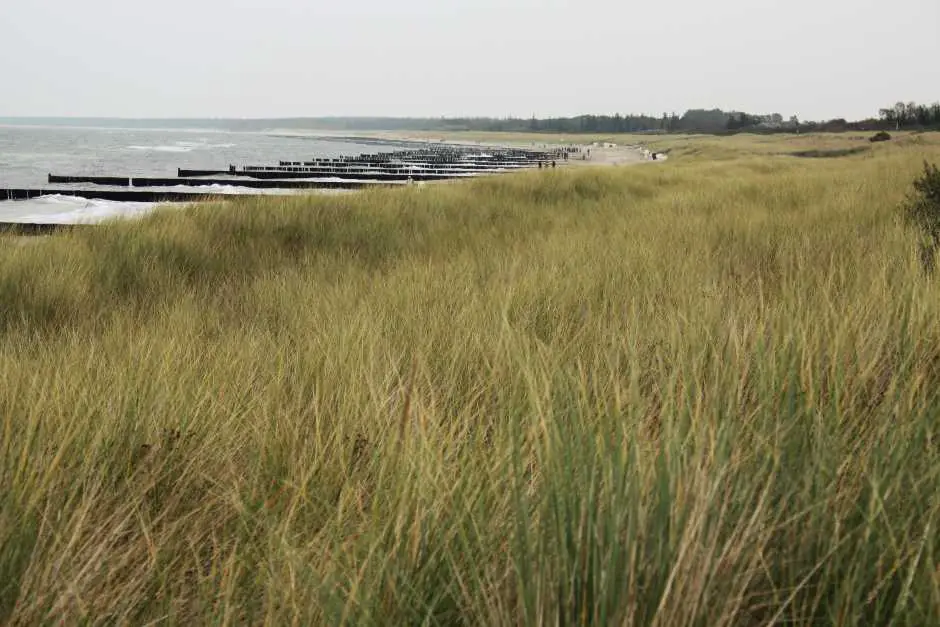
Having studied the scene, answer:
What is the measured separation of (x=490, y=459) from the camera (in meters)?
1.20

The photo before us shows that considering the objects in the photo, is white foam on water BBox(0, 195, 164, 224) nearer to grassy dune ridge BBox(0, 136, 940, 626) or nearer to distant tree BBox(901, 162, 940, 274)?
grassy dune ridge BBox(0, 136, 940, 626)

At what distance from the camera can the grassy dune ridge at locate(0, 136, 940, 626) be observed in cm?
80

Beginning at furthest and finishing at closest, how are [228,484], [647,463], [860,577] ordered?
1. [228,484]
2. [647,463]
3. [860,577]

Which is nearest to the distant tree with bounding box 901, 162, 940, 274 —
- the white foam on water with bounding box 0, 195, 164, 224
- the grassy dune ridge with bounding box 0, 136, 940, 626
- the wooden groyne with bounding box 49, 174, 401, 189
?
the grassy dune ridge with bounding box 0, 136, 940, 626

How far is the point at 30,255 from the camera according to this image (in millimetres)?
3996

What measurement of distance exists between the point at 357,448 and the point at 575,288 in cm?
159

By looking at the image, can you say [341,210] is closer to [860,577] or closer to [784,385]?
[784,385]

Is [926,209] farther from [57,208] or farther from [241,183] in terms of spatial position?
[241,183]

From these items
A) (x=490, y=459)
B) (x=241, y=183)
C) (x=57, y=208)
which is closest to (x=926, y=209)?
(x=490, y=459)

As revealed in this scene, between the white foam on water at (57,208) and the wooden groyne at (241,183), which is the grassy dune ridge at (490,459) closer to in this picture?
the white foam on water at (57,208)

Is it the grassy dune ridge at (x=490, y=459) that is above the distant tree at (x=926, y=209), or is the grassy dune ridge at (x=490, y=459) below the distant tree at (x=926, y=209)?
below

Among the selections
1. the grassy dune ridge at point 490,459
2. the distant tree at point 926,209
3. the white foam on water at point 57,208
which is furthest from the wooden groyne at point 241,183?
the grassy dune ridge at point 490,459

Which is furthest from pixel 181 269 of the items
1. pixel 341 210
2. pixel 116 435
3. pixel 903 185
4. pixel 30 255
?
pixel 903 185

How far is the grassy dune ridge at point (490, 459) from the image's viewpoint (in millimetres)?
796
